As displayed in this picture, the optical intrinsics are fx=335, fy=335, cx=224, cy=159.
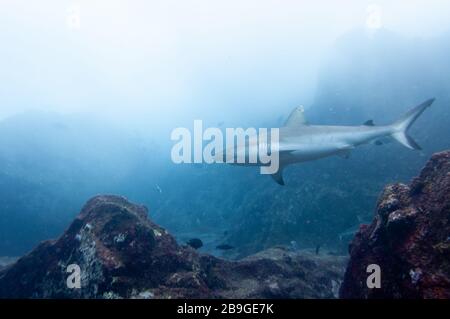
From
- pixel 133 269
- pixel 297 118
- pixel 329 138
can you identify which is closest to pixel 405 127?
pixel 329 138

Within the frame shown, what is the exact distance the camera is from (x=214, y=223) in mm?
35125

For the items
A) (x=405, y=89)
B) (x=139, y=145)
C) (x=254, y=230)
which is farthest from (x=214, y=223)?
(x=139, y=145)

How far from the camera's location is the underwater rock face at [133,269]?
6.59 metres

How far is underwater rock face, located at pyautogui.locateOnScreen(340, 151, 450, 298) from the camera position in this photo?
A: 15.6 feet

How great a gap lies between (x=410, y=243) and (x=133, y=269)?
5.08 metres

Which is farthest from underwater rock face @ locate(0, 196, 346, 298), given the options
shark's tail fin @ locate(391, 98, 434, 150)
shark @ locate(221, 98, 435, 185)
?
shark's tail fin @ locate(391, 98, 434, 150)

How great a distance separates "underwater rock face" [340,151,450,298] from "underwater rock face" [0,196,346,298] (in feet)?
8.71

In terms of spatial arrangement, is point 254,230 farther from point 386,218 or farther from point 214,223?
point 386,218

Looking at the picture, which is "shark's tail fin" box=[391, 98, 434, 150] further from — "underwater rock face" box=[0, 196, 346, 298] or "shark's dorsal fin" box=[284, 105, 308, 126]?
"underwater rock face" box=[0, 196, 346, 298]

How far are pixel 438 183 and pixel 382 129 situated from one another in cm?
454

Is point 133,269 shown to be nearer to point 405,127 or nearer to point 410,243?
point 410,243

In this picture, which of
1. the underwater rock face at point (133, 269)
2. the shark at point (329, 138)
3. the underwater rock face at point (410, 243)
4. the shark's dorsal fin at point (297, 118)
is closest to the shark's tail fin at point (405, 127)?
the shark at point (329, 138)

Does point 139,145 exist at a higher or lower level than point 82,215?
lower

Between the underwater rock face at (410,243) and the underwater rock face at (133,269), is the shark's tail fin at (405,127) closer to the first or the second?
the underwater rock face at (410,243)
